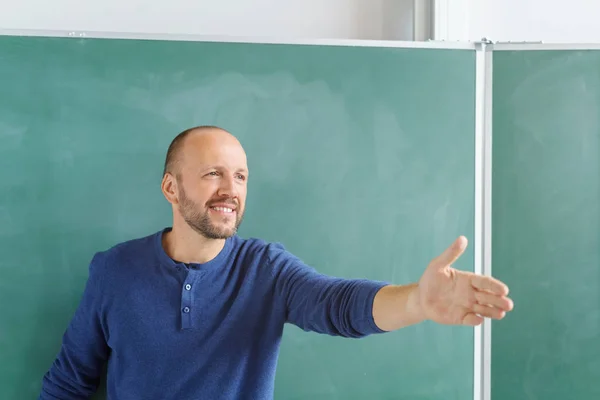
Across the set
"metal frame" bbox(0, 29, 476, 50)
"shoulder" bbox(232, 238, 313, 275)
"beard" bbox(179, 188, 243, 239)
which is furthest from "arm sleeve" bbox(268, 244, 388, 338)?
"metal frame" bbox(0, 29, 476, 50)

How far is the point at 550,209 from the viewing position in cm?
211

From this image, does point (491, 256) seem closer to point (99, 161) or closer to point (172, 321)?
point (172, 321)

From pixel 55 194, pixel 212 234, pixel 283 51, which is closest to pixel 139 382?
pixel 212 234

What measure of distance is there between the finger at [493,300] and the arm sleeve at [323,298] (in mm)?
293

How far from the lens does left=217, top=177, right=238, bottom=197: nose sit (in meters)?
1.70

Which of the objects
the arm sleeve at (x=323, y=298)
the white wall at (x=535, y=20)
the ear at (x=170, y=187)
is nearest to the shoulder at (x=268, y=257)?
the arm sleeve at (x=323, y=298)

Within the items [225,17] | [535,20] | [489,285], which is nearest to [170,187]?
Answer: [225,17]

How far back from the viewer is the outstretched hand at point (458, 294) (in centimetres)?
121

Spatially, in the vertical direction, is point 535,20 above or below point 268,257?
above

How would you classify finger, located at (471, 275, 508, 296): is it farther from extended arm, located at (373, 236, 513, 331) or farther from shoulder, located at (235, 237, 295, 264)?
shoulder, located at (235, 237, 295, 264)

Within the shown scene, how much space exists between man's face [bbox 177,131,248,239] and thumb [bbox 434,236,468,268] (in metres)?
0.61

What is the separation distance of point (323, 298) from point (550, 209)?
0.92 m

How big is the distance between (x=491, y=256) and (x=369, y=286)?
0.77 m

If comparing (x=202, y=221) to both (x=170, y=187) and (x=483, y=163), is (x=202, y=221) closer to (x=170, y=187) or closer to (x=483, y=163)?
(x=170, y=187)
